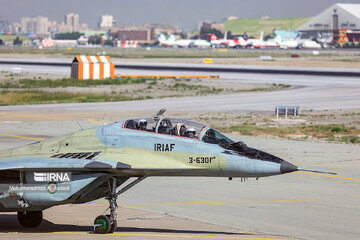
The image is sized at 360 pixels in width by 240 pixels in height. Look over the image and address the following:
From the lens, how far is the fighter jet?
1712cm

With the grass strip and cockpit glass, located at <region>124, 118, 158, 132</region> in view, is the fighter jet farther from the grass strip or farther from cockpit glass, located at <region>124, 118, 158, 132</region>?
the grass strip

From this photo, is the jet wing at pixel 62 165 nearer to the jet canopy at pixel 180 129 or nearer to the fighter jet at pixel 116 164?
→ the fighter jet at pixel 116 164

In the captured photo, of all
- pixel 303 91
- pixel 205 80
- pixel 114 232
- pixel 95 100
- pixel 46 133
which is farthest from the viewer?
pixel 205 80

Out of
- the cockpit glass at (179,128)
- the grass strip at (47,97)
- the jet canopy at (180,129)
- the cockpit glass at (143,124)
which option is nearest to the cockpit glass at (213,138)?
the jet canopy at (180,129)

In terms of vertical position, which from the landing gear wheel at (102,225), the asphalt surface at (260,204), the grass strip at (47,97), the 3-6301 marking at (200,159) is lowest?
the grass strip at (47,97)

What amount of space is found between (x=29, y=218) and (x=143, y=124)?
413 cm

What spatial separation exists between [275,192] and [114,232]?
26.5 feet

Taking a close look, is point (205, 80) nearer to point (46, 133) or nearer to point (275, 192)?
point (46, 133)

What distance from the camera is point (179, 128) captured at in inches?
696

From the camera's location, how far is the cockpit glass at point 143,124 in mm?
17844

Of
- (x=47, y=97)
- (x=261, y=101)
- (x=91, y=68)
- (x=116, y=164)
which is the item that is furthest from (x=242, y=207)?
(x=91, y=68)

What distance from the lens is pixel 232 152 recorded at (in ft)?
55.9

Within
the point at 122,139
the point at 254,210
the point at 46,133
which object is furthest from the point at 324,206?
the point at 46,133

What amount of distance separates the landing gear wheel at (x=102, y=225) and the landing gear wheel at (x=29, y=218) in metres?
2.16
